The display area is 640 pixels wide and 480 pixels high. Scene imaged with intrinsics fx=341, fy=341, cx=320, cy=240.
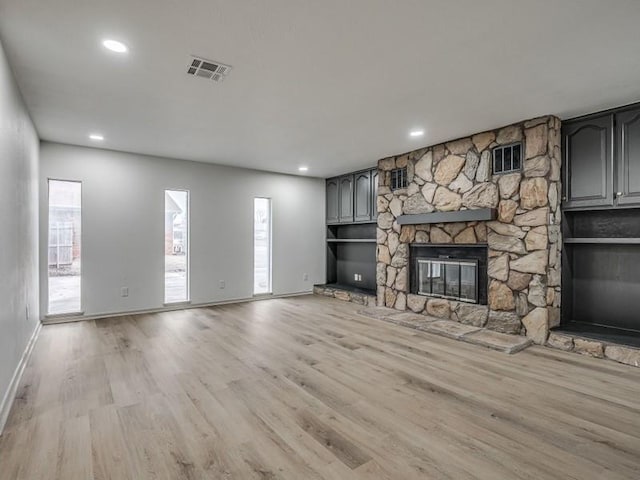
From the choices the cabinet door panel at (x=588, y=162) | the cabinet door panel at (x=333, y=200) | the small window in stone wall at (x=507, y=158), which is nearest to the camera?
the cabinet door panel at (x=588, y=162)

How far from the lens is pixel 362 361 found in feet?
11.2

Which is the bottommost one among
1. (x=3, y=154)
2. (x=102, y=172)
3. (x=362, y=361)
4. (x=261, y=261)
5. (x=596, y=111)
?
(x=362, y=361)

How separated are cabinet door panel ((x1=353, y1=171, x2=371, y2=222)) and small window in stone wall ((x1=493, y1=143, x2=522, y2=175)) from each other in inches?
102

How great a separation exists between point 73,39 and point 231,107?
4.80 ft

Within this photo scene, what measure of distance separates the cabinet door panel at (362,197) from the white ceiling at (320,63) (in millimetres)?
2133

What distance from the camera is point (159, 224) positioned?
5660mm

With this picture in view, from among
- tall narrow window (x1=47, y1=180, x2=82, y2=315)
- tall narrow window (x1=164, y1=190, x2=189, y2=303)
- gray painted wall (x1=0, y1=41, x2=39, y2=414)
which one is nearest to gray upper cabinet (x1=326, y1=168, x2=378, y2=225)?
tall narrow window (x1=164, y1=190, x2=189, y2=303)

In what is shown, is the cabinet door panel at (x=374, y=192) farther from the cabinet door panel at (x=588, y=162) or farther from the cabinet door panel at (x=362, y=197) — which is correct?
the cabinet door panel at (x=588, y=162)

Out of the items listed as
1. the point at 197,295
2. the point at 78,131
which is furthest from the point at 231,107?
the point at 197,295

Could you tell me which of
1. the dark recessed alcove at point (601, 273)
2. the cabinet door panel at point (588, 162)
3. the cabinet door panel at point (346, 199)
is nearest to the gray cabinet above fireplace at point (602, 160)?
the cabinet door panel at point (588, 162)

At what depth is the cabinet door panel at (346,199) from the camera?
7.01 meters

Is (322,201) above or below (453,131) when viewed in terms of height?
below

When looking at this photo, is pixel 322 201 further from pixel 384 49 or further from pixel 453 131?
pixel 384 49

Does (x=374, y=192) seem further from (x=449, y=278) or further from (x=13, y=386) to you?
(x=13, y=386)
